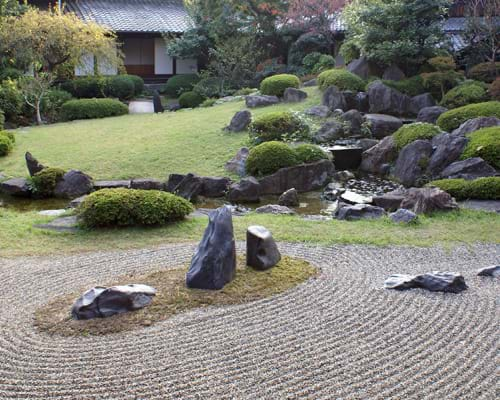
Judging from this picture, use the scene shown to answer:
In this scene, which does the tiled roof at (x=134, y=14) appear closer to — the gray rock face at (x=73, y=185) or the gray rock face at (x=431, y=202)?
the gray rock face at (x=73, y=185)

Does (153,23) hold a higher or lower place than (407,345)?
higher

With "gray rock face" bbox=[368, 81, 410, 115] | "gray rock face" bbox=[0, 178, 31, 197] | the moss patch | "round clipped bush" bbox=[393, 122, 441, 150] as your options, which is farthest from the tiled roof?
the moss patch

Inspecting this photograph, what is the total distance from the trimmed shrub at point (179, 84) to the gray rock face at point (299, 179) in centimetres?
1458

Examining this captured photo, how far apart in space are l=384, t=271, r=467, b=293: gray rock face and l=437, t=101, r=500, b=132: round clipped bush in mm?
10222

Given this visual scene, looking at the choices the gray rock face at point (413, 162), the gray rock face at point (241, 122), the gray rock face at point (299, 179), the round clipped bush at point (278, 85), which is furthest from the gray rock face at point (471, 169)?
the round clipped bush at point (278, 85)

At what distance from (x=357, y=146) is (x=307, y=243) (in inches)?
324

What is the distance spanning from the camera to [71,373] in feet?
15.4

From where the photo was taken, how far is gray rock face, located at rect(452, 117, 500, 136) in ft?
47.3

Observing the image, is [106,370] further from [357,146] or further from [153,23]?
[153,23]

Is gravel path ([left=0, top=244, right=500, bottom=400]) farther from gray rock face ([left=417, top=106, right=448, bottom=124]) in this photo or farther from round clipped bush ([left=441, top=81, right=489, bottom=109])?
round clipped bush ([left=441, top=81, right=489, bottom=109])

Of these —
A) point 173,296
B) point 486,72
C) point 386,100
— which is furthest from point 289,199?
point 486,72

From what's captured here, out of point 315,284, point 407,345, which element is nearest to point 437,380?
point 407,345

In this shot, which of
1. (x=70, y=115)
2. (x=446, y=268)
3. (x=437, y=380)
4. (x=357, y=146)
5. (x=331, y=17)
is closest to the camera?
(x=437, y=380)

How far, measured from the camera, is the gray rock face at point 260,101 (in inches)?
794
